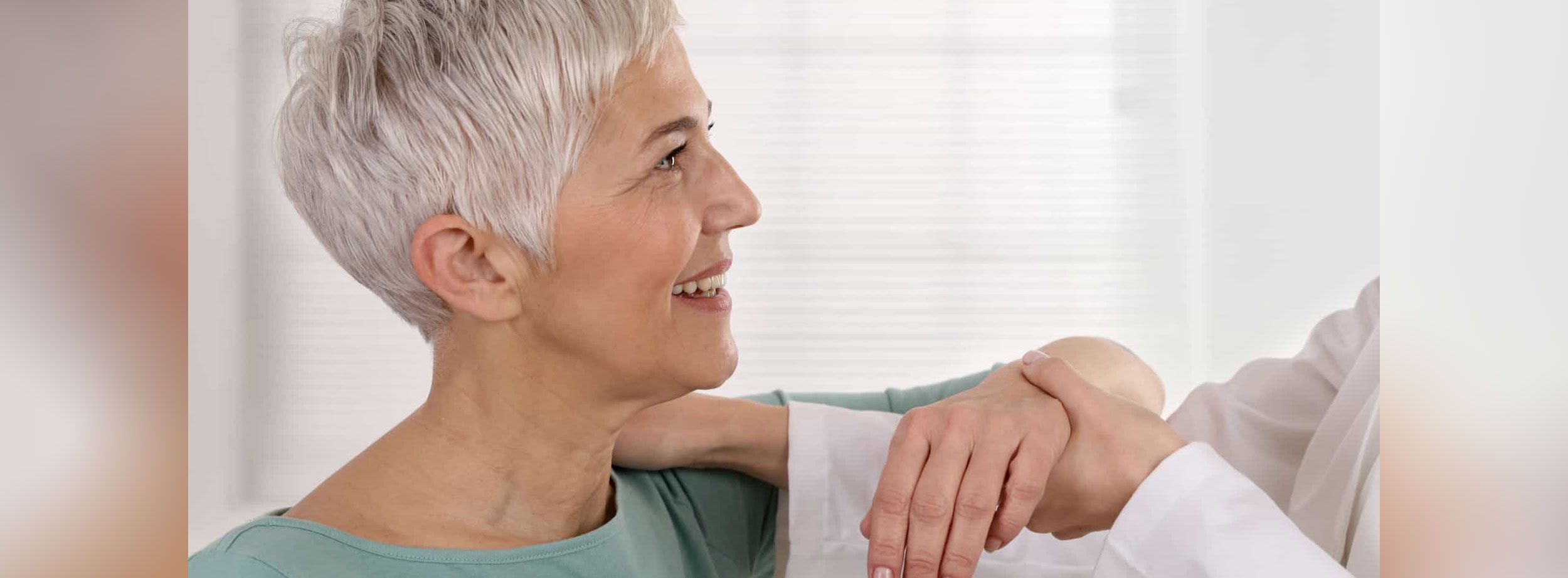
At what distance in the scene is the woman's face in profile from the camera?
71 cm

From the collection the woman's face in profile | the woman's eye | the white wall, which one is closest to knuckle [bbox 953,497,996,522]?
the woman's face in profile

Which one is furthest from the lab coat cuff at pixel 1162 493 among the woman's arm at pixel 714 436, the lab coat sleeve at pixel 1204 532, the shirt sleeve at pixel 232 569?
the shirt sleeve at pixel 232 569

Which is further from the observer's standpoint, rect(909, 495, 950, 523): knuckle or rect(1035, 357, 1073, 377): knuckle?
rect(1035, 357, 1073, 377): knuckle

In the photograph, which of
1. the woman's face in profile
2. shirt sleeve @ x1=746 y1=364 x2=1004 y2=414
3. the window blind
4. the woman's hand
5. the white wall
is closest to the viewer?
the woman's face in profile

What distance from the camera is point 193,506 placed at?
1427 millimetres

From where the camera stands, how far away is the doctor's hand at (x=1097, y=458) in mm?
716

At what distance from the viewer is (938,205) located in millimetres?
2109

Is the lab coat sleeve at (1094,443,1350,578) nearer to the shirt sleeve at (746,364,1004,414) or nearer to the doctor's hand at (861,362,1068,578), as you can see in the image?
the doctor's hand at (861,362,1068,578)

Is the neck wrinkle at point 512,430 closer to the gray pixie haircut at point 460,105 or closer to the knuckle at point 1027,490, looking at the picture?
the gray pixie haircut at point 460,105

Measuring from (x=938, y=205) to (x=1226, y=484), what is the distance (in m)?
1.48

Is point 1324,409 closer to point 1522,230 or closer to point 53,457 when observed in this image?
point 1522,230

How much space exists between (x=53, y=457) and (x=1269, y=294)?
6.60 feet

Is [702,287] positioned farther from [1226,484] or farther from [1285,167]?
[1285,167]

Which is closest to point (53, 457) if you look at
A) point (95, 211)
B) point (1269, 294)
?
point (95, 211)
